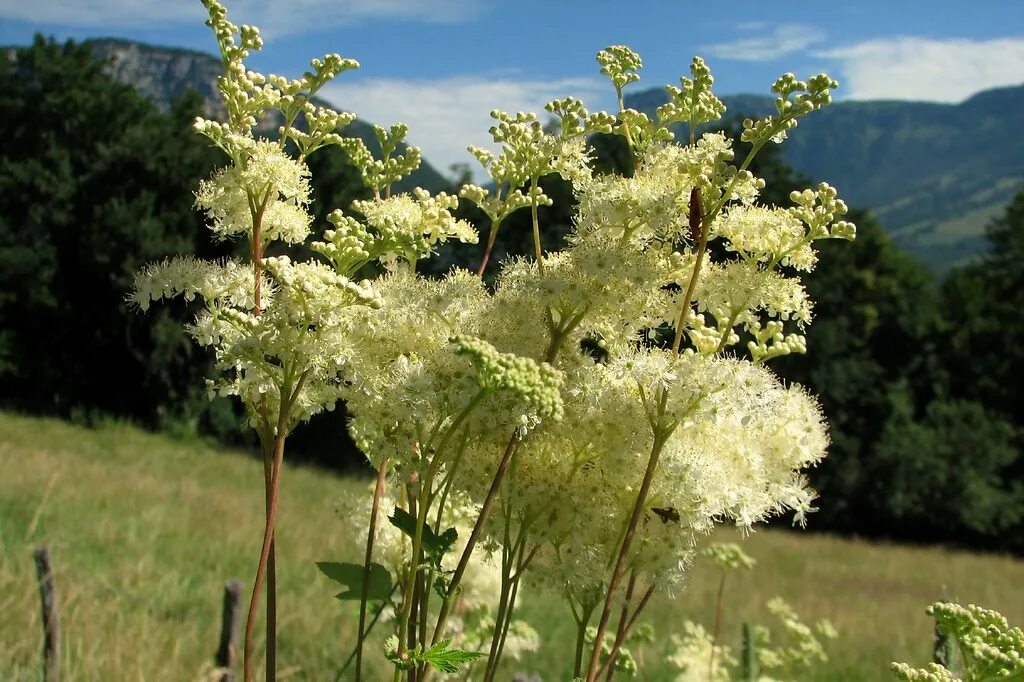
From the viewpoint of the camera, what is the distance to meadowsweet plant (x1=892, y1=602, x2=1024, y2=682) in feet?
4.58

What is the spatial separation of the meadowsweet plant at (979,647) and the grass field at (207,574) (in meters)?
0.97

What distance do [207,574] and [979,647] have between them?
10912mm

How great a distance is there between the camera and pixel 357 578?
2.01 meters

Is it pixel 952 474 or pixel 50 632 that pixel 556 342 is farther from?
pixel 952 474

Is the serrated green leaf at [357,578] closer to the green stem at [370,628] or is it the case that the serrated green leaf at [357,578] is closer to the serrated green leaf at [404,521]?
the green stem at [370,628]

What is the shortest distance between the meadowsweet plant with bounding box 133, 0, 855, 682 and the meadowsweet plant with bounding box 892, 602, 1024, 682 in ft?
1.19

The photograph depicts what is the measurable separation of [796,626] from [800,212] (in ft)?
10.9

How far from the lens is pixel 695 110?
175 centimetres

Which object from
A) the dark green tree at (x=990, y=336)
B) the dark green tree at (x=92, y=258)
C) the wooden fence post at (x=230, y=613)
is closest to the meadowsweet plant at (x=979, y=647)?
the wooden fence post at (x=230, y=613)

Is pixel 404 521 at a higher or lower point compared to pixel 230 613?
higher

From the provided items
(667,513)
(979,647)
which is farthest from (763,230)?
(979,647)

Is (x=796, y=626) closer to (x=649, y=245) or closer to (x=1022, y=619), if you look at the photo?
(x=649, y=245)

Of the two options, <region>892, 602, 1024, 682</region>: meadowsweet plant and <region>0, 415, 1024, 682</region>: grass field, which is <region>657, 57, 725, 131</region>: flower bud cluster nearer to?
<region>892, 602, 1024, 682</region>: meadowsweet plant

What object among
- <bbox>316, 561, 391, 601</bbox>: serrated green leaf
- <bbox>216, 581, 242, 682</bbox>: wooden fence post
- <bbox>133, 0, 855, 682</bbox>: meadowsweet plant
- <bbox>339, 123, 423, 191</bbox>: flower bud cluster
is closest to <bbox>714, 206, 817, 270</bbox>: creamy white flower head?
<bbox>133, 0, 855, 682</bbox>: meadowsweet plant
